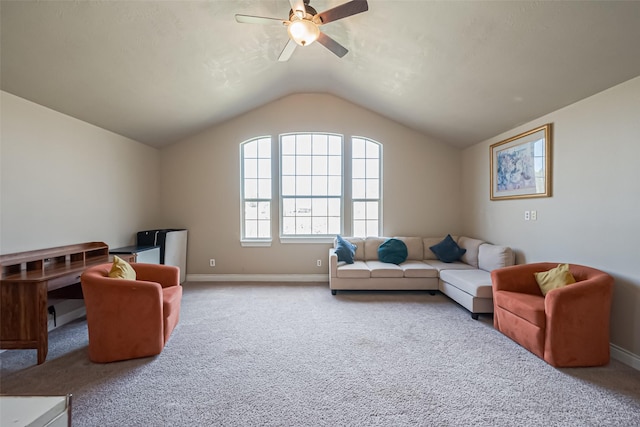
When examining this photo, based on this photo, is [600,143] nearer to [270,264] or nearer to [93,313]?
[270,264]

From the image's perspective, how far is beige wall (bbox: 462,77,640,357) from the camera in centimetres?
228

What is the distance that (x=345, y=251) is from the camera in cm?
429

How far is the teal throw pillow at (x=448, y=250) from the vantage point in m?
4.34

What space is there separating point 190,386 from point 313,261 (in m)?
3.02

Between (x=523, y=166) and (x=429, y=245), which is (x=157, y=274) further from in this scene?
(x=523, y=166)

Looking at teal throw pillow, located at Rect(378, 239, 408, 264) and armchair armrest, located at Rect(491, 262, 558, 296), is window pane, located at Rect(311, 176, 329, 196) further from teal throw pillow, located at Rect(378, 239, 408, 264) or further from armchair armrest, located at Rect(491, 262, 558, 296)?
armchair armrest, located at Rect(491, 262, 558, 296)

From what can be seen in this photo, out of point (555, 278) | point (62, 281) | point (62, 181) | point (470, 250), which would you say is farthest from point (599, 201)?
point (62, 181)

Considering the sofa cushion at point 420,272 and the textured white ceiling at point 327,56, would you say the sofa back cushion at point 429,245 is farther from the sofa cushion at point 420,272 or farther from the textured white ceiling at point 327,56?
the textured white ceiling at point 327,56

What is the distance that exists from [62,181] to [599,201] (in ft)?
18.5

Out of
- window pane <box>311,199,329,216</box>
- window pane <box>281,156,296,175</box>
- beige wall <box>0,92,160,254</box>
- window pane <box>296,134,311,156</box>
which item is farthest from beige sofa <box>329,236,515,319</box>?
beige wall <box>0,92,160,254</box>

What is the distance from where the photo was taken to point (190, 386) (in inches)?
78.2

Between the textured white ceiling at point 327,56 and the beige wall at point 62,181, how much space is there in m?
0.24

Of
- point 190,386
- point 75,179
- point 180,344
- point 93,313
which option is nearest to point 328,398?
point 190,386

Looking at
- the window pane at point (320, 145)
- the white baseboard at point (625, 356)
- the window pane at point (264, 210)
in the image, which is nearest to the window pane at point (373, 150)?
the window pane at point (320, 145)
